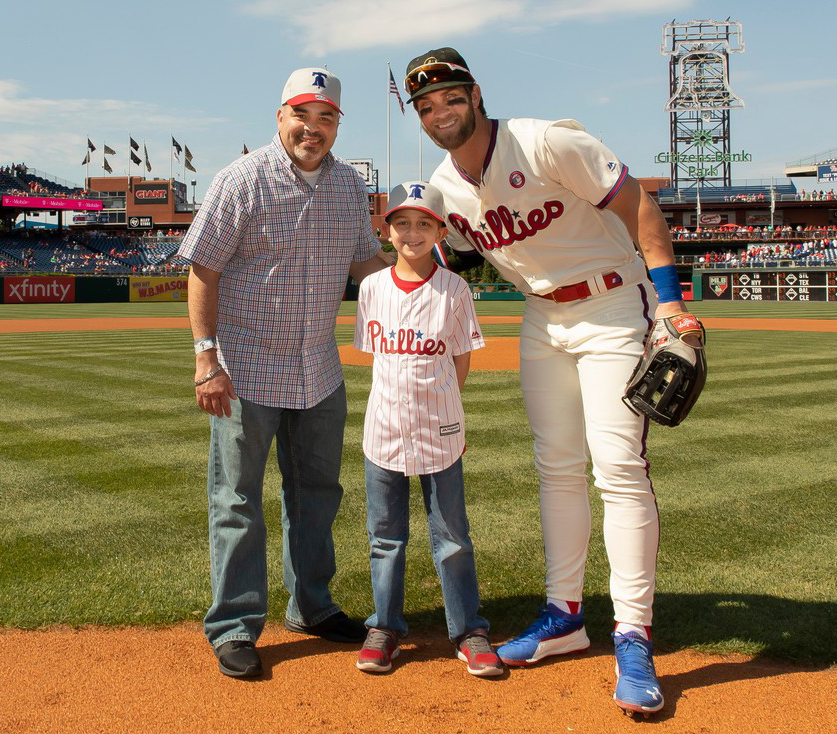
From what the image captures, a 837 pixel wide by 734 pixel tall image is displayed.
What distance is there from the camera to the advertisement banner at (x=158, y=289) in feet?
128

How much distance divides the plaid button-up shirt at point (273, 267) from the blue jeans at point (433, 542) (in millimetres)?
438

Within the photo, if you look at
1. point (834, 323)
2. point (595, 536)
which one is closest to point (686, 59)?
point (834, 323)

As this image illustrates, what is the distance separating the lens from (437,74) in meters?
2.69

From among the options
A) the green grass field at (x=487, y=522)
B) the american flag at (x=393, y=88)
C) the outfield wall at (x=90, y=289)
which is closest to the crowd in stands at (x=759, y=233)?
the american flag at (x=393, y=88)

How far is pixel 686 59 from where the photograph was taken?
6700 centimetres

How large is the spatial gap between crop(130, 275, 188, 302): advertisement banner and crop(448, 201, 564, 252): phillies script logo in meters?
37.2

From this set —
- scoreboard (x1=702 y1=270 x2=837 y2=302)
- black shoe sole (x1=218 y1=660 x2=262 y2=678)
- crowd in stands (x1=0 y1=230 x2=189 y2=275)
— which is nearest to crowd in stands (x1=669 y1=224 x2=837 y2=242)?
scoreboard (x1=702 y1=270 x2=837 y2=302)

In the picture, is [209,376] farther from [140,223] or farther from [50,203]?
[140,223]

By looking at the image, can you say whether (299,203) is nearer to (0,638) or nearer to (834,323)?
(0,638)

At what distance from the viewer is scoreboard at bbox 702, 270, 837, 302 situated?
1430 inches

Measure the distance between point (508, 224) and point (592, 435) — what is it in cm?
79

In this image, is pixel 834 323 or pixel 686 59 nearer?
pixel 834 323

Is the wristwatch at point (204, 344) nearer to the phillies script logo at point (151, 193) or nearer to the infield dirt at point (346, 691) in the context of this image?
the infield dirt at point (346, 691)

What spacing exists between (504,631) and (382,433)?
0.91 meters
